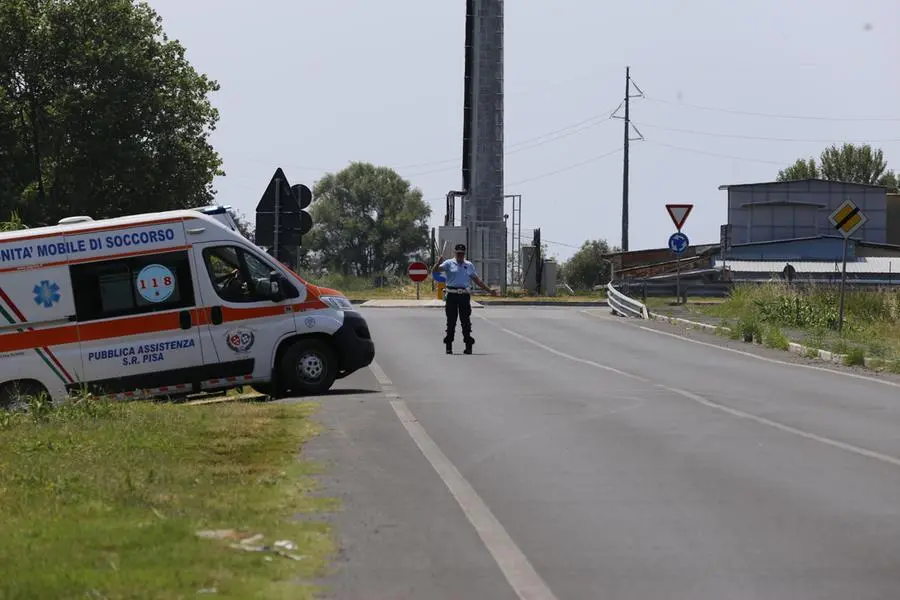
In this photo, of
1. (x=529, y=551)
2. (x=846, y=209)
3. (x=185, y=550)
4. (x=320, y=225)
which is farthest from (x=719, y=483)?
(x=320, y=225)

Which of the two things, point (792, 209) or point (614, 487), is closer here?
point (614, 487)

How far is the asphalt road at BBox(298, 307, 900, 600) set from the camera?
746 centimetres

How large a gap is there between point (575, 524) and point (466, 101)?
60.1 meters

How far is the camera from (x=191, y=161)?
67625mm

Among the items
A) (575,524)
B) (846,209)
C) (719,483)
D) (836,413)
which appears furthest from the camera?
(846,209)

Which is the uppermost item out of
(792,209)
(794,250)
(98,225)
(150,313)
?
(792,209)

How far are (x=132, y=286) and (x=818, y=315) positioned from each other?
2128 centimetres

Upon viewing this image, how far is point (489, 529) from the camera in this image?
342 inches

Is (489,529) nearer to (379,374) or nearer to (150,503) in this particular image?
(150,503)

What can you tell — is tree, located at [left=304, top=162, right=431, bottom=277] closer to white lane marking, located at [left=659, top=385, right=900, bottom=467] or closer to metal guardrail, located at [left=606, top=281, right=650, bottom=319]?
metal guardrail, located at [left=606, top=281, right=650, bottom=319]

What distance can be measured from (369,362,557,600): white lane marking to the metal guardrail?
90.3ft

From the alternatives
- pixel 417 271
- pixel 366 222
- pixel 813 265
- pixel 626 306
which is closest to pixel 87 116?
pixel 417 271

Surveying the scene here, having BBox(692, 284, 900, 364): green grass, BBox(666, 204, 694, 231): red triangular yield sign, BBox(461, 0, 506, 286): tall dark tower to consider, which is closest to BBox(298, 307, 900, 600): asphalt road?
BBox(692, 284, 900, 364): green grass

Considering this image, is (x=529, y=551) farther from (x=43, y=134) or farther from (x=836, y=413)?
(x=43, y=134)
